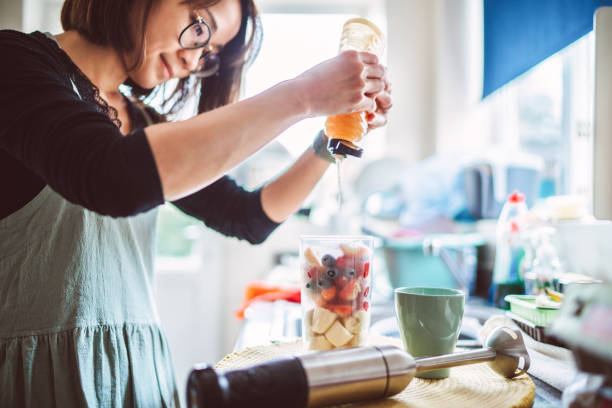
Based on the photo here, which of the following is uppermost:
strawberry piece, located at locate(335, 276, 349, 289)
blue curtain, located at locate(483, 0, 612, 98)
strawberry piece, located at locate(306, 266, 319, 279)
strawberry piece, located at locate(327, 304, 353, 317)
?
blue curtain, located at locate(483, 0, 612, 98)

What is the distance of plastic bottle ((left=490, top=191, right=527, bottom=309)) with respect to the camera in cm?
118

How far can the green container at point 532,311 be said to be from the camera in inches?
26.6

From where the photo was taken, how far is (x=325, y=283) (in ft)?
2.09

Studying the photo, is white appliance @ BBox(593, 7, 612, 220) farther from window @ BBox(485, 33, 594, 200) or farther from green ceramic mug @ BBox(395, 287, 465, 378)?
window @ BBox(485, 33, 594, 200)

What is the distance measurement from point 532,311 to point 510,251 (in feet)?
1.84

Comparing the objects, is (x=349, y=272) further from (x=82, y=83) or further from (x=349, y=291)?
(x=82, y=83)

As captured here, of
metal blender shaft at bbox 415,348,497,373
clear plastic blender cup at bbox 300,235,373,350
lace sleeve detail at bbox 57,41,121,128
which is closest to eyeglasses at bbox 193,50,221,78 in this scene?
lace sleeve detail at bbox 57,41,121,128

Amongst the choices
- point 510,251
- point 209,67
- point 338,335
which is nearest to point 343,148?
point 338,335

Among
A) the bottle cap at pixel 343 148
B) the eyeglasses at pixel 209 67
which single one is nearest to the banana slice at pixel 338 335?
the bottle cap at pixel 343 148

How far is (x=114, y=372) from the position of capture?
732 mm

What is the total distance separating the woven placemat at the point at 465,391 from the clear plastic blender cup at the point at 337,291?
4.2 inches

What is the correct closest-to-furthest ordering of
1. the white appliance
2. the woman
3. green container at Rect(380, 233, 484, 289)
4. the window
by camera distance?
the woman → the white appliance → green container at Rect(380, 233, 484, 289) → the window

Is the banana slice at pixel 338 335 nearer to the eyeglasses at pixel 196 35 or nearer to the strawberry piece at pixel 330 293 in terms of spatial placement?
the strawberry piece at pixel 330 293

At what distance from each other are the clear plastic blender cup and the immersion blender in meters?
0.13
